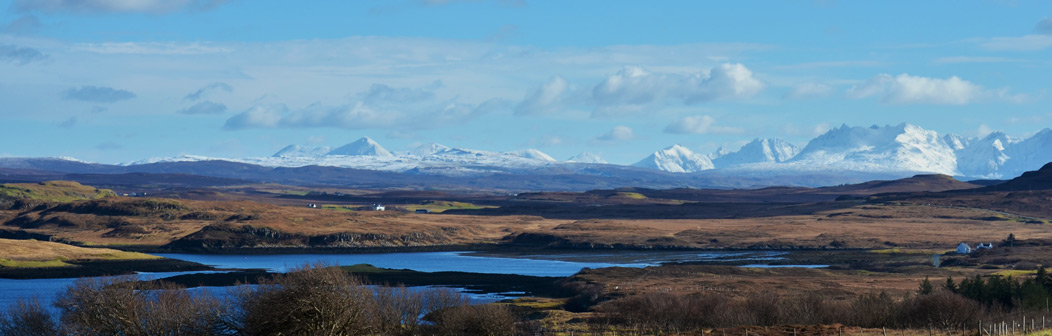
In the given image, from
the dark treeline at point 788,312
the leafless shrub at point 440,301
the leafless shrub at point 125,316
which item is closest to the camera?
the leafless shrub at point 125,316

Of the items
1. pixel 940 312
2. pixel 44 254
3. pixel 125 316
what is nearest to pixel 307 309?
pixel 125 316

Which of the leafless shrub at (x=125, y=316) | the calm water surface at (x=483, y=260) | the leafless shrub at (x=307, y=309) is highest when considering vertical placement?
the leafless shrub at (x=307, y=309)

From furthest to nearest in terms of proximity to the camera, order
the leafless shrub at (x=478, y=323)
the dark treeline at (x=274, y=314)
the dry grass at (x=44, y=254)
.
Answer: the dry grass at (x=44, y=254) < the leafless shrub at (x=478, y=323) < the dark treeline at (x=274, y=314)

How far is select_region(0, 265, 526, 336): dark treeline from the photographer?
190 feet

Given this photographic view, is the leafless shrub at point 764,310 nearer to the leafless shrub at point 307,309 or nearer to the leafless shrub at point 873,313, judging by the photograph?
the leafless shrub at point 873,313

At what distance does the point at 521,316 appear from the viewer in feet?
333

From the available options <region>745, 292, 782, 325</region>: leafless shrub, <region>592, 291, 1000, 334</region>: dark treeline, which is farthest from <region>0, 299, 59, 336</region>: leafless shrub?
<region>745, 292, 782, 325</region>: leafless shrub

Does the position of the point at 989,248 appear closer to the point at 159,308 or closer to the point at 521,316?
the point at 521,316

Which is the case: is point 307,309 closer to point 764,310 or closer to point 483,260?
point 764,310

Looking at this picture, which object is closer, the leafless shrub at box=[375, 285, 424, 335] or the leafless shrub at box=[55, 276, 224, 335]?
the leafless shrub at box=[55, 276, 224, 335]

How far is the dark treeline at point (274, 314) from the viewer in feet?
190

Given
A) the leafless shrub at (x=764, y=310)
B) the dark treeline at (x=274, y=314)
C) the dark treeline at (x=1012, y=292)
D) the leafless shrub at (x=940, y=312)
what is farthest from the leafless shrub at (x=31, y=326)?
the dark treeline at (x=1012, y=292)

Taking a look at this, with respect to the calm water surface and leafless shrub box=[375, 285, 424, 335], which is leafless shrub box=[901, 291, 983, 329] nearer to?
leafless shrub box=[375, 285, 424, 335]

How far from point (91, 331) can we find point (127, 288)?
3660 millimetres
